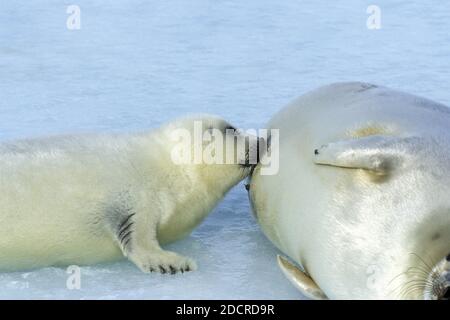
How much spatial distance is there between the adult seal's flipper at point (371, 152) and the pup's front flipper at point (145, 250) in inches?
28.7

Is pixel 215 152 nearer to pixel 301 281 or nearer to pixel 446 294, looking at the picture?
pixel 301 281

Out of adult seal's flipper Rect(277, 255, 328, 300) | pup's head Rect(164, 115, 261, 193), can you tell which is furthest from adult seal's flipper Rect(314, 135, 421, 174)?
pup's head Rect(164, 115, 261, 193)

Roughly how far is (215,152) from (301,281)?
1.02 metres

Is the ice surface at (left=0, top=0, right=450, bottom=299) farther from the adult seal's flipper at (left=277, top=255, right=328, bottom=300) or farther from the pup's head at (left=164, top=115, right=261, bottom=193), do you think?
the pup's head at (left=164, top=115, right=261, bottom=193)

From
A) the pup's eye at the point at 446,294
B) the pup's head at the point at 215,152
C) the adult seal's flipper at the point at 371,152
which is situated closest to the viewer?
the pup's eye at the point at 446,294

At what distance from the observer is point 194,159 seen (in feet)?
13.9

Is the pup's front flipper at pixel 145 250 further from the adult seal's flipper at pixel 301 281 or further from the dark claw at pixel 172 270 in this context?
the adult seal's flipper at pixel 301 281

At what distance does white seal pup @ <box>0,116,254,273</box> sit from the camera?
3.71 metres

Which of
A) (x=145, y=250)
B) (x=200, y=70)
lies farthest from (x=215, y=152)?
(x=200, y=70)

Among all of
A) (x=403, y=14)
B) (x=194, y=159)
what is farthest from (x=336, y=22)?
(x=194, y=159)

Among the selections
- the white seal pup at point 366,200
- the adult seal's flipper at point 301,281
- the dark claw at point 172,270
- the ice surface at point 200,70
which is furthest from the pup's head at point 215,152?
the adult seal's flipper at point 301,281

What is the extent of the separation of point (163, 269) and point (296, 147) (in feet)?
2.28

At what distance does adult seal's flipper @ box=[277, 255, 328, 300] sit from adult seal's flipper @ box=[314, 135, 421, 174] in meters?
0.40

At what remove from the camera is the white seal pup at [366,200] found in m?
3.05
